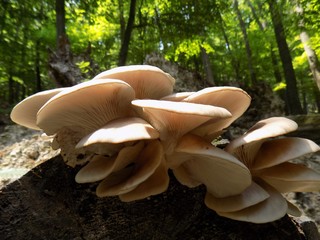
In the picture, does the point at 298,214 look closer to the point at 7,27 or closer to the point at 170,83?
the point at 170,83

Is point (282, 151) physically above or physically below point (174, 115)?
below

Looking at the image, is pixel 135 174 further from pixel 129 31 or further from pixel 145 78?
pixel 129 31

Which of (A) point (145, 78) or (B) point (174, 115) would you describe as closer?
(B) point (174, 115)

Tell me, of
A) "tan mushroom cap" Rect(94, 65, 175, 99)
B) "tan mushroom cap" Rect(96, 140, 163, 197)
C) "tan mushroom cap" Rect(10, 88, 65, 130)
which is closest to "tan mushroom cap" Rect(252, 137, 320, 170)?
"tan mushroom cap" Rect(96, 140, 163, 197)

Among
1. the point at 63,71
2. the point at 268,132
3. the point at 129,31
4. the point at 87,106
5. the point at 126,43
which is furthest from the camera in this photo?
the point at 129,31

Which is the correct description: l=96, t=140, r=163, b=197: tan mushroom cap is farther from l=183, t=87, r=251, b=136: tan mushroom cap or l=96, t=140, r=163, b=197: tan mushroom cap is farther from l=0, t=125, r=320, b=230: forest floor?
l=0, t=125, r=320, b=230: forest floor

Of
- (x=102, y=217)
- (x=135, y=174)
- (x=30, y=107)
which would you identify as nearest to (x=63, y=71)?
(x=30, y=107)

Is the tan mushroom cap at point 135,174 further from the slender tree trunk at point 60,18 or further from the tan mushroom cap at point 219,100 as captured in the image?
the slender tree trunk at point 60,18
